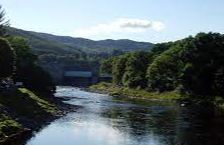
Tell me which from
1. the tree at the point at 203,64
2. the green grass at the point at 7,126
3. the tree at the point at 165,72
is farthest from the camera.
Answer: the tree at the point at 165,72

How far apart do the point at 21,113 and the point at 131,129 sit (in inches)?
742

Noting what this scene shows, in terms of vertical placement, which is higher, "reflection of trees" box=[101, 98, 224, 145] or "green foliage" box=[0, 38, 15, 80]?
"green foliage" box=[0, 38, 15, 80]

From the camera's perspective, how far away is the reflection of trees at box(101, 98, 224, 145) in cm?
7775

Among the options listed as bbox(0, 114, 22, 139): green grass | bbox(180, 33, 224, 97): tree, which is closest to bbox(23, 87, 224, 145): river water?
bbox(0, 114, 22, 139): green grass

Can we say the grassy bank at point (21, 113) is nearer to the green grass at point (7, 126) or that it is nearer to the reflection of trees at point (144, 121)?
the green grass at point (7, 126)

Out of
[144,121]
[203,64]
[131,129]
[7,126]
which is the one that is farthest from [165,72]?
[7,126]

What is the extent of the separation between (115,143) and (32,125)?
56.9 feet

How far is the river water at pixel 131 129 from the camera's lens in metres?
73.6

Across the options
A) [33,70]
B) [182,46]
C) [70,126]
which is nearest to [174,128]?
[70,126]

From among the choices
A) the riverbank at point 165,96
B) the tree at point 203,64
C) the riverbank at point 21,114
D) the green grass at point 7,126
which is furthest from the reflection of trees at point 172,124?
A: the tree at point 203,64

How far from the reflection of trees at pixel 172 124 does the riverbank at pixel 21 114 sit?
12.0 m

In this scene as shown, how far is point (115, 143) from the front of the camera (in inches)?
2803

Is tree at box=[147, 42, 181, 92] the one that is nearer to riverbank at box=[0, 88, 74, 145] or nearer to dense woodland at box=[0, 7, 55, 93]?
dense woodland at box=[0, 7, 55, 93]

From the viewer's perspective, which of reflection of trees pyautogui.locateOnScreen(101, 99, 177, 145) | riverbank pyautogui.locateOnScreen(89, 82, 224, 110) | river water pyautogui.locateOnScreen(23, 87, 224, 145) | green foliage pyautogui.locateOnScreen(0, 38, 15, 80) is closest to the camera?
river water pyautogui.locateOnScreen(23, 87, 224, 145)
